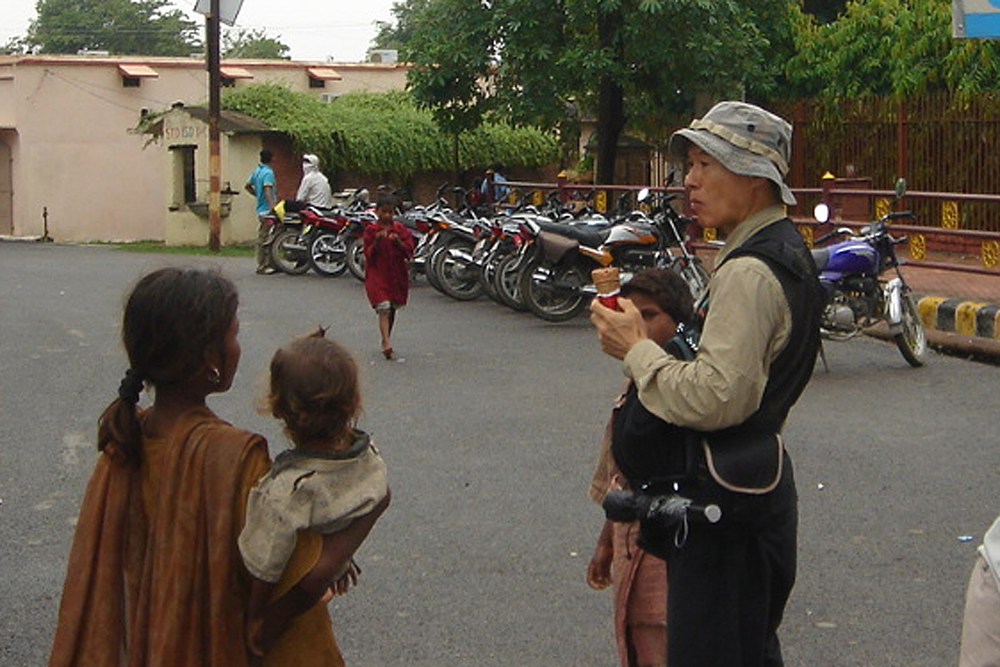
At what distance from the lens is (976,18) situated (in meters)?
12.8

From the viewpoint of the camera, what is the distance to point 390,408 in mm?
10047

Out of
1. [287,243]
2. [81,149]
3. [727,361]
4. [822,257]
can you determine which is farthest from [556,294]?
[81,149]

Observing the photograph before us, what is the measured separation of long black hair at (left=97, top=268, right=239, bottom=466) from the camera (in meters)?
2.97

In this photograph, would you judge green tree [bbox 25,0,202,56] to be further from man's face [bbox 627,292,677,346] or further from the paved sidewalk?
man's face [bbox 627,292,677,346]

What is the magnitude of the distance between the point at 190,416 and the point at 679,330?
1.50 meters

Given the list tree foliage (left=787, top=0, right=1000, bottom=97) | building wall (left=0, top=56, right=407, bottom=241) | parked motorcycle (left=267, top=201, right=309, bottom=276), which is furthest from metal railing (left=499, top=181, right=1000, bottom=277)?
building wall (left=0, top=56, right=407, bottom=241)

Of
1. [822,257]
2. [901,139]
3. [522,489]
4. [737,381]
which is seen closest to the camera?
[737,381]

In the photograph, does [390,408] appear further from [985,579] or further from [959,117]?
[959,117]

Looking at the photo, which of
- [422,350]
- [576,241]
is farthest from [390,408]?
[576,241]

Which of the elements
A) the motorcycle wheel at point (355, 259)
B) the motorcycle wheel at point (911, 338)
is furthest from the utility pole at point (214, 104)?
the motorcycle wheel at point (911, 338)

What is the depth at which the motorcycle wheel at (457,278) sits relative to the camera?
54.4 feet

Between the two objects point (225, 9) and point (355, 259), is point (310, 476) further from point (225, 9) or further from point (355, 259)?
point (225, 9)

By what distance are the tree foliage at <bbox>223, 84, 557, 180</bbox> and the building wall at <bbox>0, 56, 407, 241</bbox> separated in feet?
17.3

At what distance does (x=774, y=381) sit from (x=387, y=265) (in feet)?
30.2
